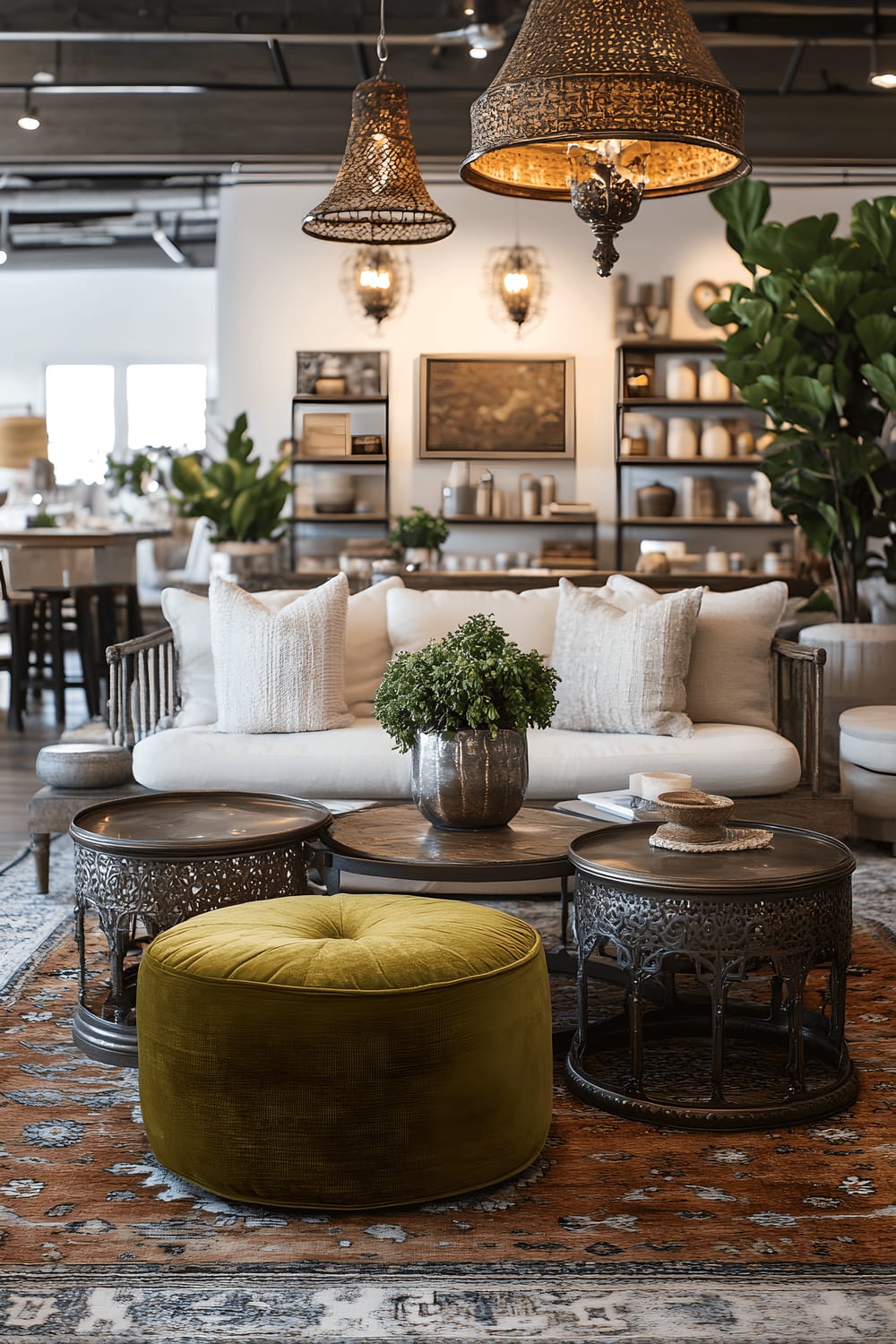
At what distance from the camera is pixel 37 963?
355cm

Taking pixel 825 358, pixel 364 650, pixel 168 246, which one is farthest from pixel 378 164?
pixel 168 246

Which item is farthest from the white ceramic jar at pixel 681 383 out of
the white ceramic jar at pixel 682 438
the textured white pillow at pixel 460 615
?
the textured white pillow at pixel 460 615

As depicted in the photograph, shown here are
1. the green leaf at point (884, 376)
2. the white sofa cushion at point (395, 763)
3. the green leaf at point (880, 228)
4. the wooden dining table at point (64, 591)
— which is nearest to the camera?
the white sofa cushion at point (395, 763)

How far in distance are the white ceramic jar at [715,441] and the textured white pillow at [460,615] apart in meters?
4.61

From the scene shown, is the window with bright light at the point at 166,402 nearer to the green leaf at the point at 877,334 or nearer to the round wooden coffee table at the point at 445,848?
the green leaf at the point at 877,334

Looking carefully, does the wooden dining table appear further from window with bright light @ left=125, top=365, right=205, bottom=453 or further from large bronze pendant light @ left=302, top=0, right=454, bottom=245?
window with bright light @ left=125, top=365, right=205, bottom=453

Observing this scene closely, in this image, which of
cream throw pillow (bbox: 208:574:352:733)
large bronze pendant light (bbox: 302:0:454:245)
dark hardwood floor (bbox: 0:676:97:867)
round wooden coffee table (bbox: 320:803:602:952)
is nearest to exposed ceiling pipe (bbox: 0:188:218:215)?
dark hardwood floor (bbox: 0:676:97:867)

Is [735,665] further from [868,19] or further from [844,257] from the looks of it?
[868,19]

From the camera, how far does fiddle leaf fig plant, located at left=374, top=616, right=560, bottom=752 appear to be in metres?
3.03

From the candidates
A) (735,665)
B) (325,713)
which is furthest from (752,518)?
(325,713)

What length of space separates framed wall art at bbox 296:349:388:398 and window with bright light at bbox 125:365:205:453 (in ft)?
22.1

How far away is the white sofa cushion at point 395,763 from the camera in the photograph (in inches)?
159

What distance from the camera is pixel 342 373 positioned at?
9.23 meters

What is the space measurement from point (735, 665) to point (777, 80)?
5684 mm
